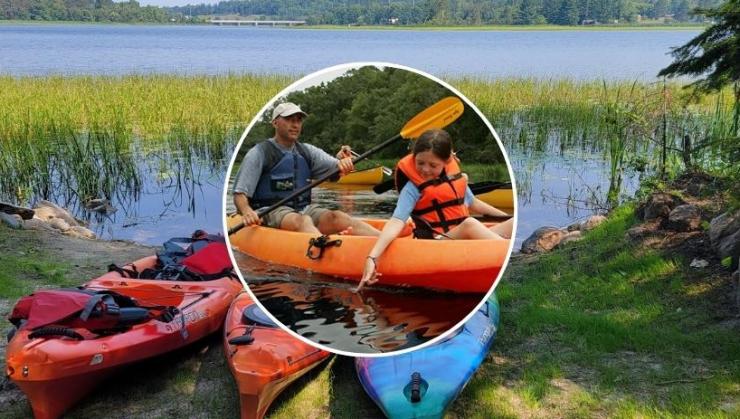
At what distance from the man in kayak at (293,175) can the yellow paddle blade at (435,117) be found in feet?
0.57

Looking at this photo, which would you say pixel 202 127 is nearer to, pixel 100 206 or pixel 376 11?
pixel 100 206

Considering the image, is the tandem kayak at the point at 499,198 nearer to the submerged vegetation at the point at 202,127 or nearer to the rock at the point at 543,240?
the rock at the point at 543,240

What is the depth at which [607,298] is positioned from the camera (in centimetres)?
575

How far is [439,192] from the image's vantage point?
76.2 inches

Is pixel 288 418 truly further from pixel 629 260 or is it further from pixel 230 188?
pixel 629 260

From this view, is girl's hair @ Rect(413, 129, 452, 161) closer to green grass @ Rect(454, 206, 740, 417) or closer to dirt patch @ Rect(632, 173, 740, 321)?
green grass @ Rect(454, 206, 740, 417)

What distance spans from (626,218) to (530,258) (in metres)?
1.01

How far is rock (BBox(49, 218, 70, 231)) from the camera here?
9.23 metres

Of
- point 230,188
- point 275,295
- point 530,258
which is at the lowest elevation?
point 530,258

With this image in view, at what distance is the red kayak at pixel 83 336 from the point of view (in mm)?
3988

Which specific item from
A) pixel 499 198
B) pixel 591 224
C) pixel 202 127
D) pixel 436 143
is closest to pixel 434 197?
pixel 436 143

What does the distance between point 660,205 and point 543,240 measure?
A: 4.71ft

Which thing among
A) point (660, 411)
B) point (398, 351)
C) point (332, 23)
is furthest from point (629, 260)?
point (332, 23)

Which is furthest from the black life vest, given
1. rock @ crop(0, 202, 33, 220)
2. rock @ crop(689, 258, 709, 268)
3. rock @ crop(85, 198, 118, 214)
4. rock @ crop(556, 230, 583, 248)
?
rock @ crop(85, 198, 118, 214)
